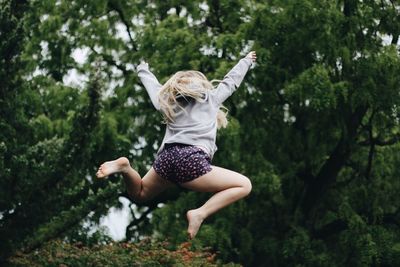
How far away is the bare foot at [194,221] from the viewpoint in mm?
6285

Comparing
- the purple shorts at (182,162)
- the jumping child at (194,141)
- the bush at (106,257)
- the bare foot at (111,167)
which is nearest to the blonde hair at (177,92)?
the jumping child at (194,141)

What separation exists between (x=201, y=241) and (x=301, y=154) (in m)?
3.03

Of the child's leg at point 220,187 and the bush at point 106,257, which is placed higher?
the child's leg at point 220,187

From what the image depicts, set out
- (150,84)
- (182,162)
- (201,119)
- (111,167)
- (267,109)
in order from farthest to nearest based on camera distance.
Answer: (267,109) < (150,84) < (201,119) < (182,162) < (111,167)

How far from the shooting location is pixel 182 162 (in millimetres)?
6391

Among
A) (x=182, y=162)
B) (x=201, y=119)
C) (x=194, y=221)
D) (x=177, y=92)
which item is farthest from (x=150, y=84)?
(x=194, y=221)

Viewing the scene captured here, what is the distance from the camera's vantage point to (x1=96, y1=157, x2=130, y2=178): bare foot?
6132 mm

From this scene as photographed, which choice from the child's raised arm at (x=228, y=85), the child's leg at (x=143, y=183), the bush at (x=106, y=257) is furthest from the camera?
the bush at (x=106, y=257)

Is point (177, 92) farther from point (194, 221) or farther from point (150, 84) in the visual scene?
point (194, 221)

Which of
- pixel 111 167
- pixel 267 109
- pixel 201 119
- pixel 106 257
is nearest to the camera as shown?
pixel 111 167

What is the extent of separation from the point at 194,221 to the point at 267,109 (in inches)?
429

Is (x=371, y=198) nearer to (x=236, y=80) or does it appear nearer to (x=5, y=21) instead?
(x=5, y=21)

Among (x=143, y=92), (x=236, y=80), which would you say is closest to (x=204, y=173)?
(x=236, y=80)

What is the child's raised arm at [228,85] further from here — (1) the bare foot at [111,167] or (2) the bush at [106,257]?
(2) the bush at [106,257]
